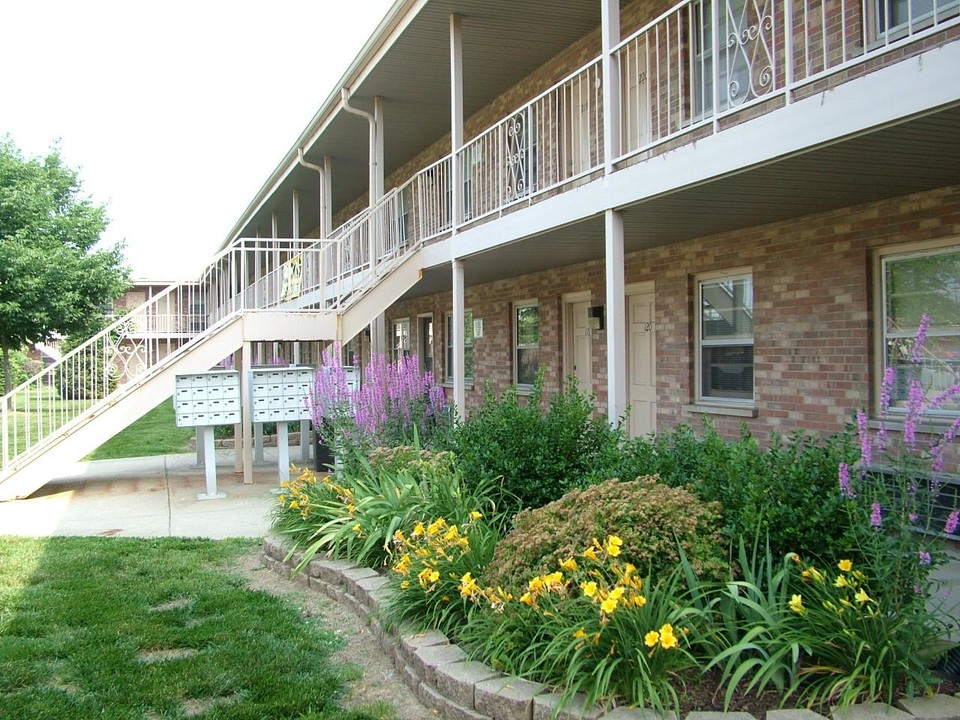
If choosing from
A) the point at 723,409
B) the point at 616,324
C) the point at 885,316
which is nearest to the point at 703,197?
the point at 616,324

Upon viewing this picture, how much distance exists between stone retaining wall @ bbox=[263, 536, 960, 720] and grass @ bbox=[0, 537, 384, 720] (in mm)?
277

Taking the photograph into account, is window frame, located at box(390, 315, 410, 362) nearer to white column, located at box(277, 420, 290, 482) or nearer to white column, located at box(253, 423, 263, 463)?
white column, located at box(253, 423, 263, 463)

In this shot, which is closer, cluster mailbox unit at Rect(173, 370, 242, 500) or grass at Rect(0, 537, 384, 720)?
grass at Rect(0, 537, 384, 720)

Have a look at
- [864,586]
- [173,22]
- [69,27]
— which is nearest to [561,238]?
[864,586]

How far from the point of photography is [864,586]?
12.2ft

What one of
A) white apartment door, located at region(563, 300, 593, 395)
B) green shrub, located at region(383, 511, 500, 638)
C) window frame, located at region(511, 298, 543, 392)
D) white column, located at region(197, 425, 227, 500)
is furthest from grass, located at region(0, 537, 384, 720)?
window frame, located at region(511, 298, 543, 392)

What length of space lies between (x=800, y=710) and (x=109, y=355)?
32.7ft

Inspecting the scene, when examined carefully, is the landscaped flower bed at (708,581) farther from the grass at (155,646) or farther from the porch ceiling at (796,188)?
the porch ceiling at (796,188)

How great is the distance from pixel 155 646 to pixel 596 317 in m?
7.25

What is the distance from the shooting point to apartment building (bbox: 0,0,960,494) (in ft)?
18.5

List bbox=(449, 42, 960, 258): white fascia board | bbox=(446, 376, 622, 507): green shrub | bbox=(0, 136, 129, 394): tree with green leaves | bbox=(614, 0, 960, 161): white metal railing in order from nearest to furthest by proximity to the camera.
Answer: bbox=(449, 42, 960, 258): white fascia board → bbox=(614, 0, 960, 161): white metal railing → bbox=(446, 376, 622, 507): green shrub → bbox=(0, 136, 129, 394): tree with green leaves

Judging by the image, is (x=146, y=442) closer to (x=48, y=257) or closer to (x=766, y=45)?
(x=48, y=257)

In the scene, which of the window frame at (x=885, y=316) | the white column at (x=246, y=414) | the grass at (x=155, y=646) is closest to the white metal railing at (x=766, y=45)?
the window frame at (x=885, y=316)

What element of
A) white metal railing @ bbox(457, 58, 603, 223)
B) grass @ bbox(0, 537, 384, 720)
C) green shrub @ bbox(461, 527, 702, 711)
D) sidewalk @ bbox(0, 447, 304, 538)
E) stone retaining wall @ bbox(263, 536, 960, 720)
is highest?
white metal railing @ bbox(457, 58, 603, 223)
